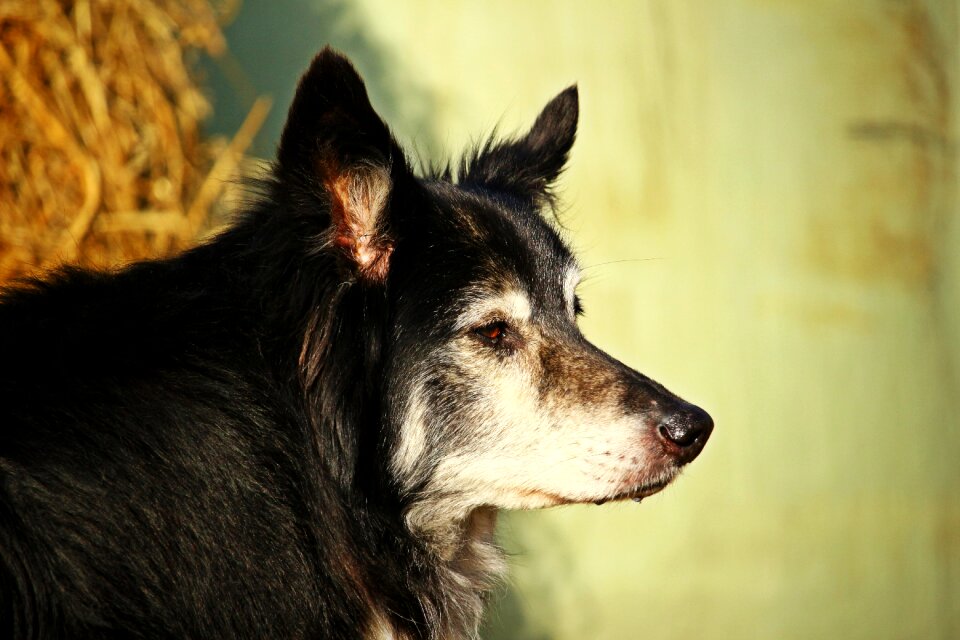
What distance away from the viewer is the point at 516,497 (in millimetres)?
2883

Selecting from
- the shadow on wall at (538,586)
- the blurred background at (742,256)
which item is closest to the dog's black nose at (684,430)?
the blurred background at (742,256)

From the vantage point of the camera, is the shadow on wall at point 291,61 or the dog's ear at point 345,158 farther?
the shadow on wall at point 291,61

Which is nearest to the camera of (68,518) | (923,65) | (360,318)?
(68,518)

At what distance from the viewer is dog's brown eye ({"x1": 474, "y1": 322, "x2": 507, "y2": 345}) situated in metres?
2.86

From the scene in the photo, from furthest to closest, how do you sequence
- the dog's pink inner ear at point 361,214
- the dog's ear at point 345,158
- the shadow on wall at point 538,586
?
the shadow on wall at point 538,586
the dog's pink inner ear at point 361,214
the dog's ear at point 345,158

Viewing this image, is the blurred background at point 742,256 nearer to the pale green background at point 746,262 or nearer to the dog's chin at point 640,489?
the pale green background at point 746,262

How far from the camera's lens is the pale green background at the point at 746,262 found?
501 cm

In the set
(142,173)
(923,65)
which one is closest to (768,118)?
(923,65)

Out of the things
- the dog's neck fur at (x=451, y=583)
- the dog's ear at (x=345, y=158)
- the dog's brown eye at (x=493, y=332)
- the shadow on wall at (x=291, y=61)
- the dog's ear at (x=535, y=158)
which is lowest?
the dog's neck fur at (x=451, y=583)

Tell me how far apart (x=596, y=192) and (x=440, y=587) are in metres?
2.74

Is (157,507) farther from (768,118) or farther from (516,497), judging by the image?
(768,118)

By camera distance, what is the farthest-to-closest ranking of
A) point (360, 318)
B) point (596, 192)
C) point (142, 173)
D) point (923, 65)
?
point (923, 65), point (596, 192), point (142, 173), point (360, 318)

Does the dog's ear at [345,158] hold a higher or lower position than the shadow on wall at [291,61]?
lower

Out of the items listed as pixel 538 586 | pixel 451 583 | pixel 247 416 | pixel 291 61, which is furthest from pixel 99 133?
pixel 538 586
